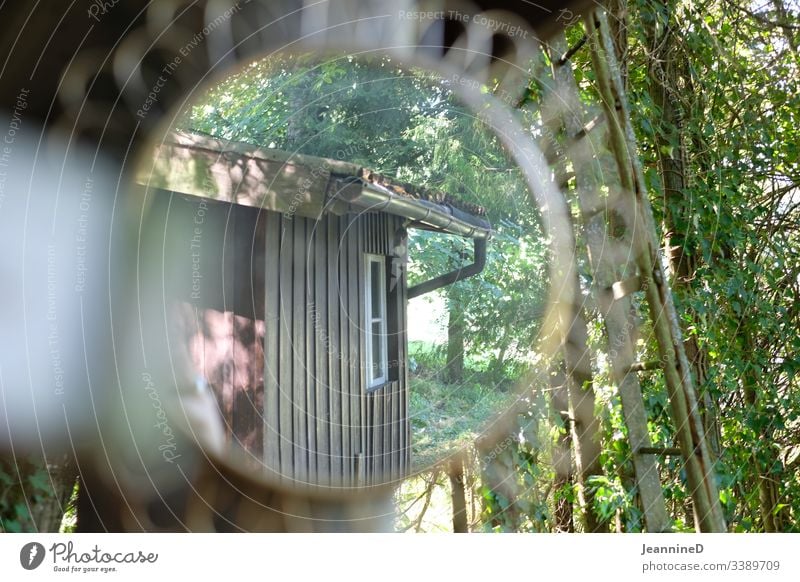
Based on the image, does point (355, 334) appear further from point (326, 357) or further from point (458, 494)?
point (458, 494)

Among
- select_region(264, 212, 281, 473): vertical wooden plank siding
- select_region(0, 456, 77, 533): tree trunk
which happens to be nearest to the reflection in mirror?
select_region(264, 212, 281, 473): vertical wooden plank siding

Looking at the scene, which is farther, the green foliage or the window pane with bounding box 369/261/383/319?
the window pane with bounding box 369/261/383/319

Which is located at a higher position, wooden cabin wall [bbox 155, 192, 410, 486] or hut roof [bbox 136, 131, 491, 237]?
hut roof [bbox 136, 131, 491, 237]

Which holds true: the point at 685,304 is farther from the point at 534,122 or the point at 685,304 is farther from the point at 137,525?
the point at 137,525

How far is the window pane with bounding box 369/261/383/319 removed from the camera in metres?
1.29

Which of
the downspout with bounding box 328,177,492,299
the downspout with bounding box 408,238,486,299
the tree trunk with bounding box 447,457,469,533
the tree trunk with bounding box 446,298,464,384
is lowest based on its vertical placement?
the tree trunk with bounding box 447,457,469,533

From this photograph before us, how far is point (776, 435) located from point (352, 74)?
1.38 meters

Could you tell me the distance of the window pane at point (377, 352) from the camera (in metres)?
1.32

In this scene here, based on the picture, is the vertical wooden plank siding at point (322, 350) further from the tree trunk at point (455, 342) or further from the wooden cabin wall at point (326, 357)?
the tree trunk at point (455, 342)

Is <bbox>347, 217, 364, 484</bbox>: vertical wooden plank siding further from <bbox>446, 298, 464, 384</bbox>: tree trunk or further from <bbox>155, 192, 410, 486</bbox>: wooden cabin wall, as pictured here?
<bbox>446, 298, 464, 384</bbox>: tree trunk

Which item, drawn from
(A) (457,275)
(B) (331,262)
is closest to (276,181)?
(B) (331,262)

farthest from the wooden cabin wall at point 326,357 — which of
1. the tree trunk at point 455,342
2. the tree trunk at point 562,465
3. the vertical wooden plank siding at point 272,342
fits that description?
the tree trunk at point 562,465

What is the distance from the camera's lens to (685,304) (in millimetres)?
1777

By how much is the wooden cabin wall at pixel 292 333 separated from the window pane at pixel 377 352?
2 centimetres
